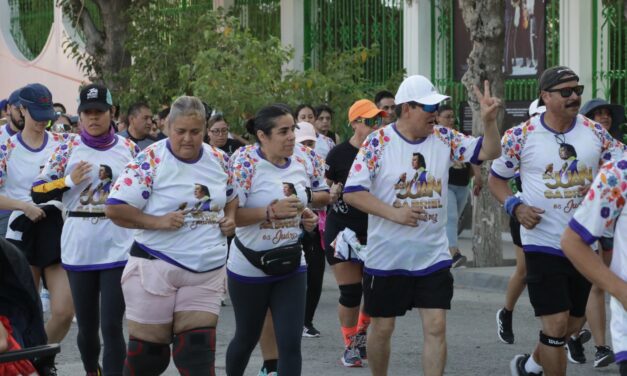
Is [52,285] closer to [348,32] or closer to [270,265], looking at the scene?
[270,265]

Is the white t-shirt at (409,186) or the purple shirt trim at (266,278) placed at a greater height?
the white t-shirt at (409,186)

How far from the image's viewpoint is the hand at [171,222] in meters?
7.04

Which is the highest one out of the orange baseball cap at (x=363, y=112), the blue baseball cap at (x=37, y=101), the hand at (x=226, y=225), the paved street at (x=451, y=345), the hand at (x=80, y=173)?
the blue baseball cap at (x=37, y=101)

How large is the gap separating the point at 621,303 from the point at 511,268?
33.5 ft

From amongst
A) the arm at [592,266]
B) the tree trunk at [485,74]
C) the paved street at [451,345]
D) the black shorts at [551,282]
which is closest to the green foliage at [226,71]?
the tree trunk at [485,74]

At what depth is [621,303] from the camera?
503 centimetres

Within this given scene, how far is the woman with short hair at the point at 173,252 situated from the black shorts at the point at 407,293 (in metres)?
1.29

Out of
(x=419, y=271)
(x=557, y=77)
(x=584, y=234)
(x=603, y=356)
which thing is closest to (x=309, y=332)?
(x=603, y=356)

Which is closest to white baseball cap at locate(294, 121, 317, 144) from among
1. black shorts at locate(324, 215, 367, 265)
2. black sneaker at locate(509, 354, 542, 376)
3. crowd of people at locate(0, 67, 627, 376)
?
black shorts at locate(324, 215, 367, 265)

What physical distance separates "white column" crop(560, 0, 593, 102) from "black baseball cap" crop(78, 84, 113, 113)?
1099 centimetres

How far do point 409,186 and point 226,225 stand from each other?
1.31 metres

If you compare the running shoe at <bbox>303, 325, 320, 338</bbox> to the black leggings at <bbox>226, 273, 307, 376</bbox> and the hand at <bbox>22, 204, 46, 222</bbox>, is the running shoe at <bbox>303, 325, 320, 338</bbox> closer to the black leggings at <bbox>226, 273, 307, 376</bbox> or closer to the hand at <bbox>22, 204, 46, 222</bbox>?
the hand at <bbox>22, 204, 46, 222</bbox>

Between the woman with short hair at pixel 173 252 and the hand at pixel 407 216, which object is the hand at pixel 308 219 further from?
the woman with short hair at pixel 173 252

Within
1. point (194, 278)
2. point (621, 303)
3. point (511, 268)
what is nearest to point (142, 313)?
point (194, 278)
